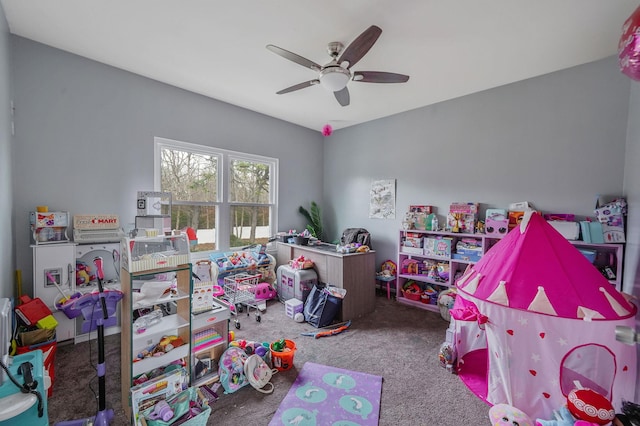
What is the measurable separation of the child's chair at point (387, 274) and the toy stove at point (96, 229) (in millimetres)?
3529

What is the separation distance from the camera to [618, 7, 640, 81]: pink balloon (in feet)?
3.93

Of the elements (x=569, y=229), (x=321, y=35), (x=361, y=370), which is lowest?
(x=361, y=370)

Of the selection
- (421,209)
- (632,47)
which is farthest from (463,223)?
(632,47)

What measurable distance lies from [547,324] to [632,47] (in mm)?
1529

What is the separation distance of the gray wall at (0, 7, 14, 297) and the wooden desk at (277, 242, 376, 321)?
2901 mm

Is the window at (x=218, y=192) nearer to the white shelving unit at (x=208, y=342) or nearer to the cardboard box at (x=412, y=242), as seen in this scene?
the white shelving unit at (x=208, y=342)

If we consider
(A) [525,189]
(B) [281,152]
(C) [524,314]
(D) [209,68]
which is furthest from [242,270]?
(A) [525,189]

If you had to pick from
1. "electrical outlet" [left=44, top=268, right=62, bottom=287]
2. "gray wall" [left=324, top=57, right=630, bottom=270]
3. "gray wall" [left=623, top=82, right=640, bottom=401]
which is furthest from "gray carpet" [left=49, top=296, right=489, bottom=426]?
"gray wall" [left=324, top=57, right=630, bottom=270]

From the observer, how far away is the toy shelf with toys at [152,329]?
5.57 ft

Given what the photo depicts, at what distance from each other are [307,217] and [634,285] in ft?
13.7

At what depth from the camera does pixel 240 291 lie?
129 inches

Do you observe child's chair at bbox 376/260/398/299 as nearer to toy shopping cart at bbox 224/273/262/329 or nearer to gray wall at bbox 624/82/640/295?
toy shopping cart at bbox 224/273/262/329

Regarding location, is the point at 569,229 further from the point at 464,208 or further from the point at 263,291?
the point at 263,291

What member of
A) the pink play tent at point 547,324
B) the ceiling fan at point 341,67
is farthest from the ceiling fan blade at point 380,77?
the pink play tent at point 547,324
